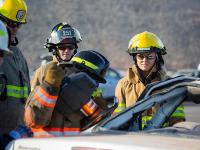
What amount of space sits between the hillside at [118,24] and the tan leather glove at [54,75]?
168ft

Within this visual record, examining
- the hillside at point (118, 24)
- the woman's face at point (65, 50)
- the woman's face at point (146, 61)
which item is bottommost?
the woman's face at point (146, 61)

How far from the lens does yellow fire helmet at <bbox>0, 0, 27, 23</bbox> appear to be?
260 inches

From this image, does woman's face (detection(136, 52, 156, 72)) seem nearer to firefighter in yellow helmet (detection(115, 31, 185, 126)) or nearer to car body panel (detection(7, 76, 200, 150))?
firefighter in yellow helmet (detection(115, 31, 185, 126))

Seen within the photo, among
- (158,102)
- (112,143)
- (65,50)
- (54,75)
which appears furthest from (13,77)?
(112,143)

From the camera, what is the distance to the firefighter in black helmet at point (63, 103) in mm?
4887

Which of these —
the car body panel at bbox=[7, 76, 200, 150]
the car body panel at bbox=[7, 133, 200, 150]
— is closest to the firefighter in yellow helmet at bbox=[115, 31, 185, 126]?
the car body panel at bbox=[7, 76, 200, 150]

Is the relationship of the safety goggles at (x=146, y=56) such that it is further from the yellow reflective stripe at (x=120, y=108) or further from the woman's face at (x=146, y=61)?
the yellow reflective stripe at (x=120, y=108)

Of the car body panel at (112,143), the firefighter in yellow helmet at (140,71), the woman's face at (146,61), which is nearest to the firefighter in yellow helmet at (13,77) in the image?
the firefighter in yellow helmet at (140,71)

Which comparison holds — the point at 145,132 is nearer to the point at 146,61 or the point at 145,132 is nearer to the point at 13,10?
the point at 13,10

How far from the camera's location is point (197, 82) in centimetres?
453

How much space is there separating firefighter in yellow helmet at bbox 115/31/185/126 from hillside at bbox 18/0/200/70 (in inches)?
1916

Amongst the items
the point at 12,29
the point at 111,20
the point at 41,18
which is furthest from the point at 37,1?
the point at 12,29

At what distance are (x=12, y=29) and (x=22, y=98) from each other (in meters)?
0.73

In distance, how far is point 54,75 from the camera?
16.3 ft
